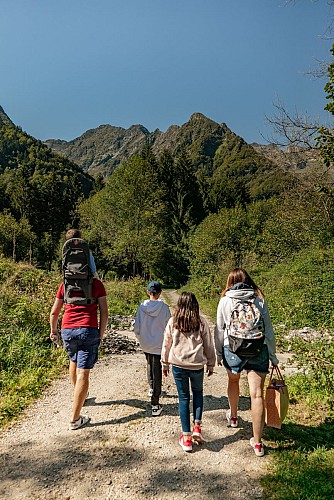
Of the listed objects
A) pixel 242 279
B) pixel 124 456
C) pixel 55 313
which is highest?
pixel 242 279

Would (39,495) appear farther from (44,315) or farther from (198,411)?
(44,315)

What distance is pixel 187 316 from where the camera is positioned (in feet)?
12.6

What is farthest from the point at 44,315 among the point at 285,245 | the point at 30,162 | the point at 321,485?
the point at 30,162

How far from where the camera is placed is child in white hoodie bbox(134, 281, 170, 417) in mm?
4684

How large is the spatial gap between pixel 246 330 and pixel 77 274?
2.02 m

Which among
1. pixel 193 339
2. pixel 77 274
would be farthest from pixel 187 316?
pixel 77 274

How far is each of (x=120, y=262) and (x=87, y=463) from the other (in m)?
29.6

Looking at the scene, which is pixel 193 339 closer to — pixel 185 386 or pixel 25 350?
pixel 185 386

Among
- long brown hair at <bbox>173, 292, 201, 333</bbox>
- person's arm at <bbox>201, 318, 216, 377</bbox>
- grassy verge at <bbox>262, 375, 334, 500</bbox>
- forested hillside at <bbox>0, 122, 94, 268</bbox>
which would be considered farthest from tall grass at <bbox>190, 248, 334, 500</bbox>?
forested hillside at <bbox>0, 122, 94, 268</bbox>

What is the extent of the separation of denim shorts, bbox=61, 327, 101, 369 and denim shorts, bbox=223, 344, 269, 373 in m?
1.58

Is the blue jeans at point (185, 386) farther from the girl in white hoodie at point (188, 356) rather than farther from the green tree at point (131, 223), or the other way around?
the green tree at point (131, 223)

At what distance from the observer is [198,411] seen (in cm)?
392

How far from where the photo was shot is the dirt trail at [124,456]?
321 cm

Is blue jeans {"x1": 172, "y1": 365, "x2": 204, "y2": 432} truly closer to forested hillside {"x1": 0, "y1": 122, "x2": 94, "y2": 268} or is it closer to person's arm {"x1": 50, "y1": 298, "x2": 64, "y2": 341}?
person's arm {"x1": 50, "y1": 298, "x2": 64, "y2": 341}
